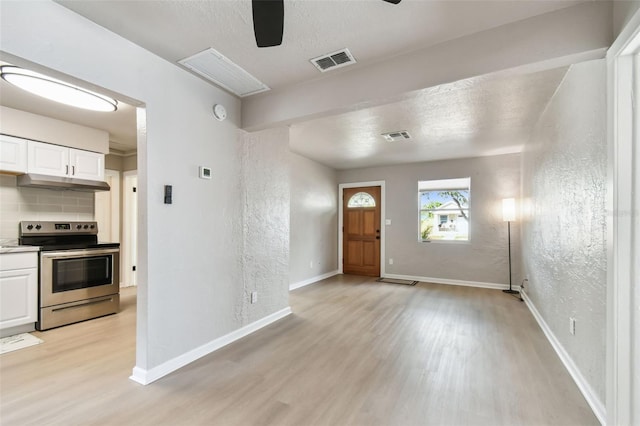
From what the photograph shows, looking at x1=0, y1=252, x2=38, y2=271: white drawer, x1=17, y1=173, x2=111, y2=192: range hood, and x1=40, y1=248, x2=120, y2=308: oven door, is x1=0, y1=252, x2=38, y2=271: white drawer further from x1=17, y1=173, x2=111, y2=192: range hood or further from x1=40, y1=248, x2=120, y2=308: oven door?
x1=17, y1=173, x2=111, y2=192: range hood

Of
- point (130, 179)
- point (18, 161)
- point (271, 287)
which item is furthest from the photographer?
point (130, 179)

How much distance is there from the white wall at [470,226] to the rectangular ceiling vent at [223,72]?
407cm

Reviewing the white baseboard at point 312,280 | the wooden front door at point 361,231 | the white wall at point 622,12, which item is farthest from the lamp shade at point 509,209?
the white wall at point 622,12

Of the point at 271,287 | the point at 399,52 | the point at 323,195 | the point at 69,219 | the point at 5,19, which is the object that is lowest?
the point at 271,287

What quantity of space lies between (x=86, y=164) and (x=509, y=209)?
6392mm

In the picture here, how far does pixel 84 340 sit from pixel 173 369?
4.26ft

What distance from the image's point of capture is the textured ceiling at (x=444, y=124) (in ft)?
8.60

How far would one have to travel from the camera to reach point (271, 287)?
3.36 m

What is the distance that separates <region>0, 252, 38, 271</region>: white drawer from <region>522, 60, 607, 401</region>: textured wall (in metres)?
4.94

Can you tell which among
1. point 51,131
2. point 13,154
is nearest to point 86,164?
point 51,131

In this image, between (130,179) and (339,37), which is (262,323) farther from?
(130,179)

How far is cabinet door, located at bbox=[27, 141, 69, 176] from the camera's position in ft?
10.6

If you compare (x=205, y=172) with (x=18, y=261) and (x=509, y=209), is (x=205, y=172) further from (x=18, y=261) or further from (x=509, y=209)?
(x=509, y=209)

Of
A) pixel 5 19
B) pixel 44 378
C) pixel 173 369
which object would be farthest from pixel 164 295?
pixel 5 19
